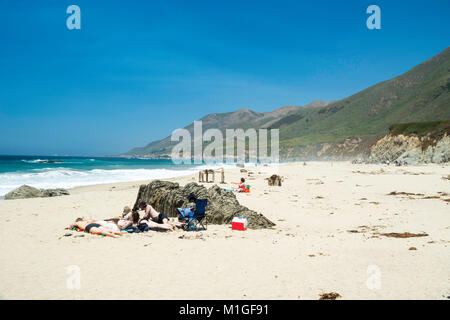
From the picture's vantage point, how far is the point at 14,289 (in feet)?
17.0

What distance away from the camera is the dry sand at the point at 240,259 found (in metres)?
5.17

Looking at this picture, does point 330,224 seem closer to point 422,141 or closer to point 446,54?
point 422,141

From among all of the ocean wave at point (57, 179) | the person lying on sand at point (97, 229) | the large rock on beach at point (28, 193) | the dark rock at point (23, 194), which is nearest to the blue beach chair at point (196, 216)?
the person lying on sand at point (97, 229)

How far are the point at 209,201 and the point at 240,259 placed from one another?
4.94 metres

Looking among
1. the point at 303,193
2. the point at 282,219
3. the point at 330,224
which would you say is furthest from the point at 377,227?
the point at 303,193

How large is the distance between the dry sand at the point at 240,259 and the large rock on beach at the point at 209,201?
551 mm

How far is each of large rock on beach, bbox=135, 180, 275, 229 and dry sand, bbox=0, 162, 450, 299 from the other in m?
0.55

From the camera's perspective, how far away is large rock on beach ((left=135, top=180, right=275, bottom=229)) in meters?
10.7

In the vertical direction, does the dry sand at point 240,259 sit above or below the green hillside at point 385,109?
below

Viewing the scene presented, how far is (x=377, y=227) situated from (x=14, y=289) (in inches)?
389
